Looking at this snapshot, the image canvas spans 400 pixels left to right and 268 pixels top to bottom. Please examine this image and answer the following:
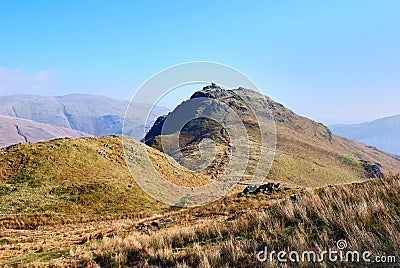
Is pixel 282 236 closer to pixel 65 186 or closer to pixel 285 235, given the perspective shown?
pixel 285 235

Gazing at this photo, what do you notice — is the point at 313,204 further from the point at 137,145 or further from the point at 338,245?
the point at 137,145

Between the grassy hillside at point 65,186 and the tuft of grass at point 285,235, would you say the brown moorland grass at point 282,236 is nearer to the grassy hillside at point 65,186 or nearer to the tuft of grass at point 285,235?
the tuft of grass at point 285,235

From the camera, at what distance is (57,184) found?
35531 millimetres

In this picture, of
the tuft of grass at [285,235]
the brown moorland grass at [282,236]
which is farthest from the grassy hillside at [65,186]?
the tuft of grass at [285,235]

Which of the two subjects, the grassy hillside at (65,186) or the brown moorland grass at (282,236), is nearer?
the brown moorland grass at (282,236)

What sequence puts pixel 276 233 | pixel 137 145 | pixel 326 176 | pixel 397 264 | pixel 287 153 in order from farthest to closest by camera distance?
pixel 287 153 < pixel 326 176 < pixel 137 145 < pixel 276 233 < pixel 397 264

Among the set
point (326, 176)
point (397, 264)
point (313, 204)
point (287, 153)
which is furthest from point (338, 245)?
point (287, 153)

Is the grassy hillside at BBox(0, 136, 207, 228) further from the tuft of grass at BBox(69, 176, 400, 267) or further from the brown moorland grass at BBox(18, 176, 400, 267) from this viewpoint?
the tuft of grass at BBox(69, 176, 400, 267)

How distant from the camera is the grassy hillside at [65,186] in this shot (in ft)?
99.0

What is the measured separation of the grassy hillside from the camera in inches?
1188

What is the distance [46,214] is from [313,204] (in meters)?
28.2

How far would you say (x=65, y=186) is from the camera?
1390 inches

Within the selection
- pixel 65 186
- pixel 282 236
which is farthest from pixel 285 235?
pixel 65 186

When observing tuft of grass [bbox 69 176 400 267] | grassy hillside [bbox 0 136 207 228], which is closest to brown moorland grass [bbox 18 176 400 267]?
tuft of grass [bbox 69 176 400 267]
